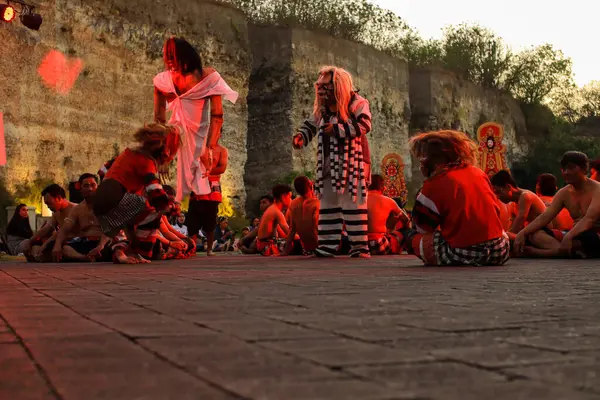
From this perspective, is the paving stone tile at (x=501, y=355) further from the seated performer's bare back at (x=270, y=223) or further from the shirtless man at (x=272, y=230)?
the seated performer's bare back at (x=270, y=223)

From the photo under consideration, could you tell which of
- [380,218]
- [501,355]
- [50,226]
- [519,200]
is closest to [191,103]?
[50,226]

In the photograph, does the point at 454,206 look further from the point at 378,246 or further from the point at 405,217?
the point at 405,217

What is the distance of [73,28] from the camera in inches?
1043

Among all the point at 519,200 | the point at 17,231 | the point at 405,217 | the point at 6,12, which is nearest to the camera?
the point at 519,200

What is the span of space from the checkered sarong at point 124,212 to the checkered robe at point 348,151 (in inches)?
79.3

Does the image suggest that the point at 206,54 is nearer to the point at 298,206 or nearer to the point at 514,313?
the point at 298,206

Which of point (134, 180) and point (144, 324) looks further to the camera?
point (134, 180)

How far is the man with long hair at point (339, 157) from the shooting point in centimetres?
919

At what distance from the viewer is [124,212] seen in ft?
26.2

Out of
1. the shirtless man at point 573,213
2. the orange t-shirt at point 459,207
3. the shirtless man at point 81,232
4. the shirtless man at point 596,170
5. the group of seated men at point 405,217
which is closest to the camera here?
the orange t-shirt at point 459,207

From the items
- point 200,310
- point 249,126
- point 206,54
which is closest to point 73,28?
point 206,54

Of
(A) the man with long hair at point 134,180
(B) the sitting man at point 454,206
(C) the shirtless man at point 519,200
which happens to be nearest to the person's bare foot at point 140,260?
(A) the man with long hair at point 134,180

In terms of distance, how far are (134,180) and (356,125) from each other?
2.42m

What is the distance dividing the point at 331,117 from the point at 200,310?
20.8 feet
